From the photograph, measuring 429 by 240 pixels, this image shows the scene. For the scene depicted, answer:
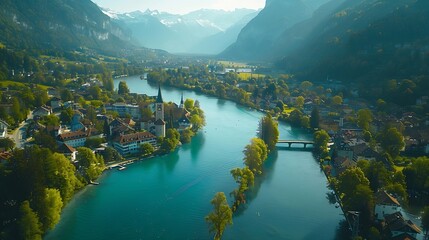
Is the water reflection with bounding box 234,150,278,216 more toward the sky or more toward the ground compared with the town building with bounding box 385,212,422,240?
more toward the ground

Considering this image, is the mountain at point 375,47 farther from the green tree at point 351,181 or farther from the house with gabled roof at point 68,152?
the house with gabled roof at point 68,152

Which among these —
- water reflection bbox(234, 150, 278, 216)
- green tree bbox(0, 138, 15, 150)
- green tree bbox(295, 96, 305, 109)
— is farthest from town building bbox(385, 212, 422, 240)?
green tree bbox(295, 96, 305, 109)

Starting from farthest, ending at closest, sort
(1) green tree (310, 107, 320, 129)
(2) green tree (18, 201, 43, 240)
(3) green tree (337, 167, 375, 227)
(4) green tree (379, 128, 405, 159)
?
(1) green tree (310, 107, 320, 129) < (4) green tree (379, 128, 405, 159) < (3) green tree (337, 167, 375, 227) < (2) green tree (18, 201, 43, 240)

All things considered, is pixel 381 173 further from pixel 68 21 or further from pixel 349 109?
pixel 68 21

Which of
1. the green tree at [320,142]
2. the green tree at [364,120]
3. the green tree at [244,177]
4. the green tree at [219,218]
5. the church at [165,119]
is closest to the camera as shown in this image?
the green tree at [219,218]

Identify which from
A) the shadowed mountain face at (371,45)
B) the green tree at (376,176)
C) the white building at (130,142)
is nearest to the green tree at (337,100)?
the shadowed mountain face at (371,45)

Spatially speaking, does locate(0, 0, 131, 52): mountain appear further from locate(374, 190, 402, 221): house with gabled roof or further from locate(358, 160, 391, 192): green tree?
locate(374, 190, 402, 221): house with gabled roof

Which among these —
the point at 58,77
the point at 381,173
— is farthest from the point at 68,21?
the point at 381,173
